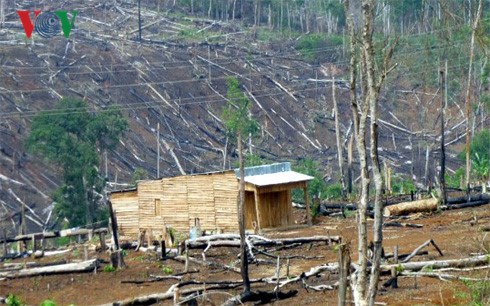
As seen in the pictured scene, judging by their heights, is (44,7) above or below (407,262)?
above

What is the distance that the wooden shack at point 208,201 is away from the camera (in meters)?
37.2

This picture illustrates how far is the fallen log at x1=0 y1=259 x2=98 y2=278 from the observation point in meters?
28.6

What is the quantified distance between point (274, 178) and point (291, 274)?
13.3 m

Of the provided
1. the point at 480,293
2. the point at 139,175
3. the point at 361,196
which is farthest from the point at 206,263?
the point at 139,175

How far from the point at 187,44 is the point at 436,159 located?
20.6 meters

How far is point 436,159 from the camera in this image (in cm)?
6700

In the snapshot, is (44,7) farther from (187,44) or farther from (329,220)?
(329,220)

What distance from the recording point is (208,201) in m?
37.6

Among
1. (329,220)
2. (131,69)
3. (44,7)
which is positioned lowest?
(329,220)

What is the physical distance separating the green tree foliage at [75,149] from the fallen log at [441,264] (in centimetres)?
2535

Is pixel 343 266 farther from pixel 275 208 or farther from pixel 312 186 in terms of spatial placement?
pixel 312 186

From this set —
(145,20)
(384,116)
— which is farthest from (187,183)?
(145,20)

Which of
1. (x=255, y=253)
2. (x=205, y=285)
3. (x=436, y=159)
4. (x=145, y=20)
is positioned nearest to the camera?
(x=205, y=285)

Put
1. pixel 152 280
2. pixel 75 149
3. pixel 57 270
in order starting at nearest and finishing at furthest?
pixel 152 280 < pixel 57 270 < pixel 75 149
